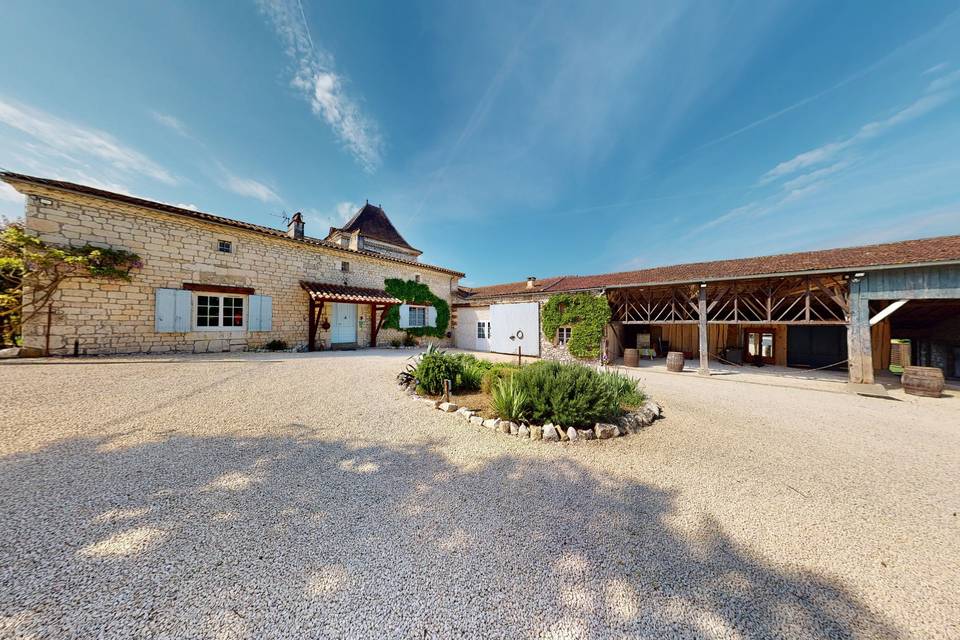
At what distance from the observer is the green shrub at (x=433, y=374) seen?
5.77 m

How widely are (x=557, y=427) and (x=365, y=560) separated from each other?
2749 millimetres

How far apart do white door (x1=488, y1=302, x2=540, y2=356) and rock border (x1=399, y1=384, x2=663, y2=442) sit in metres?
8.19

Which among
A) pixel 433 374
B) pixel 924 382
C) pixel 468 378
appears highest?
pixel 433 374

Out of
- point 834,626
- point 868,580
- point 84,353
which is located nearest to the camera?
point 834,626

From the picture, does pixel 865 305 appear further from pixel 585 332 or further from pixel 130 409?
pixel 130 409

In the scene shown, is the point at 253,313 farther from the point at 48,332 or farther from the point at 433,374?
the point at 433,374

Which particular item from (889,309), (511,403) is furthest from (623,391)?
(889,309)

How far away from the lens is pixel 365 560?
193 cm

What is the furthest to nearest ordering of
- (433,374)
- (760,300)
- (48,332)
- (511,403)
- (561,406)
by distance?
(760,300), (48,332), (433,374), (511,403), (561,406)

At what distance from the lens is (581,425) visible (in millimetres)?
4184

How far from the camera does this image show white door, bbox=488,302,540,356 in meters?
13.0

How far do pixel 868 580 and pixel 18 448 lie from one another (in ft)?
24.3

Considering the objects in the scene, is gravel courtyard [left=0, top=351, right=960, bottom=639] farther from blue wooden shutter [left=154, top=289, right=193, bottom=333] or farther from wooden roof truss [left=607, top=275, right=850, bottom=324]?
blue wooden shutter [left=154, top=289, right=193, bottom=333]

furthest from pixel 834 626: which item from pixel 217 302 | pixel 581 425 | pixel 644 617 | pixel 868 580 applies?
pixel 217 302
